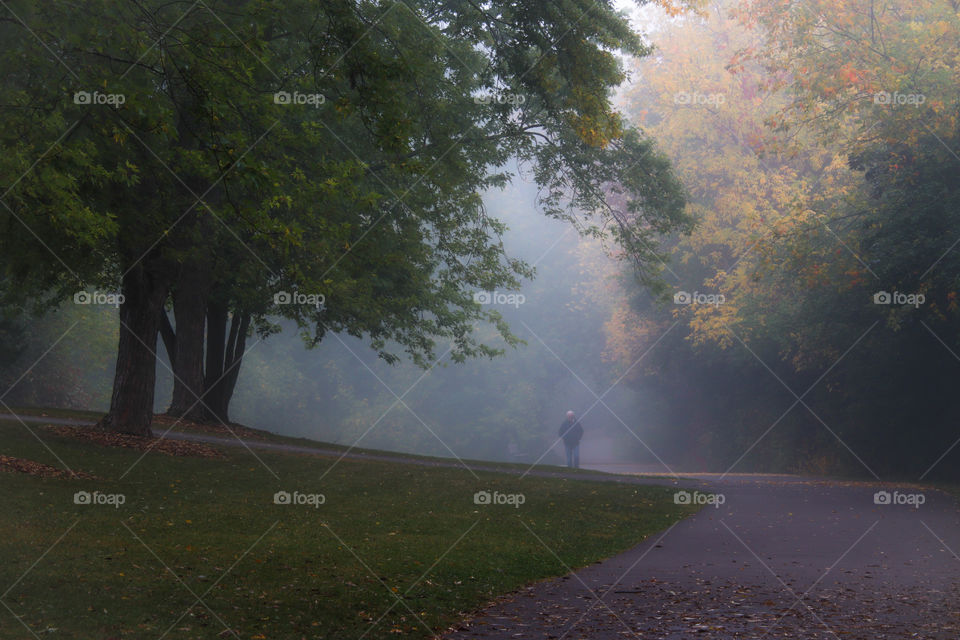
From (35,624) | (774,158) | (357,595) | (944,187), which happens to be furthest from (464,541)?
(774,158)

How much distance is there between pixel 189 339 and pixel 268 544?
1206cm

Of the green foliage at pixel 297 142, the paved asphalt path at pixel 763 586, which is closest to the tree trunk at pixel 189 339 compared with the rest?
the green foliage at pixel 297 142

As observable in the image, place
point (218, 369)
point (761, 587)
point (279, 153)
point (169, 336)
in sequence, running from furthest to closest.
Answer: point (218, 369), point (169, 336), point (279, 153), point (761, 587)

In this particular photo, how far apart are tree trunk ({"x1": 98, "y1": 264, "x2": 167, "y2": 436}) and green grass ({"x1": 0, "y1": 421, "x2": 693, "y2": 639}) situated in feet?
4.90

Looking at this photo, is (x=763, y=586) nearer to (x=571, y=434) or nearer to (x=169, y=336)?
(x=169, y=336)

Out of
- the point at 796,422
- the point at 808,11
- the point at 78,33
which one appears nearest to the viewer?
the point at 78,33

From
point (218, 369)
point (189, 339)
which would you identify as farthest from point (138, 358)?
point (218, 369)

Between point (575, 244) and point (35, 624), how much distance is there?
5719 centimetres

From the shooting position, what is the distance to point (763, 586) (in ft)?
31.9

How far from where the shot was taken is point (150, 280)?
18.3 meters

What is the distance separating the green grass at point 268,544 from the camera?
757 centimetres

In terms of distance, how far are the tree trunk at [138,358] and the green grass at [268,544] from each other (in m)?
1.49

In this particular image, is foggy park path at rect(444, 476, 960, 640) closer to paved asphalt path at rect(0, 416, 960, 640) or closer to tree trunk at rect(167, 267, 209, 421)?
paved asphalt path at rect(0, 416, 960, 640)

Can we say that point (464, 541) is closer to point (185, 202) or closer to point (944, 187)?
point (185, 202)
